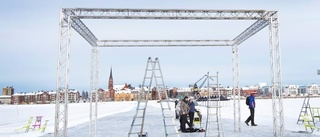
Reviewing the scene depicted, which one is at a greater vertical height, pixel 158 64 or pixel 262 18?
pixel 262 18

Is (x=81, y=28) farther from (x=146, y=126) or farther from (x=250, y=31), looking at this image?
(x=146, y=126)

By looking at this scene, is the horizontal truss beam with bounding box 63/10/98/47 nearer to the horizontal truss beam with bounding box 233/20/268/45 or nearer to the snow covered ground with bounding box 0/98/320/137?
the snow covered ground with bounding box 0/98/320/137

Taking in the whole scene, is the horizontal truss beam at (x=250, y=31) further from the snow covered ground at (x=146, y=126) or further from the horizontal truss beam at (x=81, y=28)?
the horizontal truss beam at (x=81, y=28)

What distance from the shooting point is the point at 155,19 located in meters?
11.7

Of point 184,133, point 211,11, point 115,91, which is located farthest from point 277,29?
point 115,91

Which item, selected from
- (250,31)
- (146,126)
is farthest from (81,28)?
(146,126)

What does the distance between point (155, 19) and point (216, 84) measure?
3370 mm

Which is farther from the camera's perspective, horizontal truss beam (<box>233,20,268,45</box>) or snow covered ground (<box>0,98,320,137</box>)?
snow covered ground (<box>0,98,320,137</box>)

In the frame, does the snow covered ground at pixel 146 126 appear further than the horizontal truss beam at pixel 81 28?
Yes

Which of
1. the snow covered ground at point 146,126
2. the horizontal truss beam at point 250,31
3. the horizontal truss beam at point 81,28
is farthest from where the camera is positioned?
the snow covered ground at point 146,126

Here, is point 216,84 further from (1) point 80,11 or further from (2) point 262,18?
(1) point 80,11

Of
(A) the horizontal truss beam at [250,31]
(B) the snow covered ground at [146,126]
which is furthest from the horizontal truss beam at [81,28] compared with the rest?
(A) the horizontal truss beam at [250,31]

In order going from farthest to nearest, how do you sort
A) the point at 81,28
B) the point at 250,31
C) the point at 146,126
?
the point at 146,126 → the point at 250,31 → the point at 81,28

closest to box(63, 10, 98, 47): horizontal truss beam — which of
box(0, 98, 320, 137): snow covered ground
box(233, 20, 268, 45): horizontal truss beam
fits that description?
box(0, 98, 320, 137): snow covered ground
